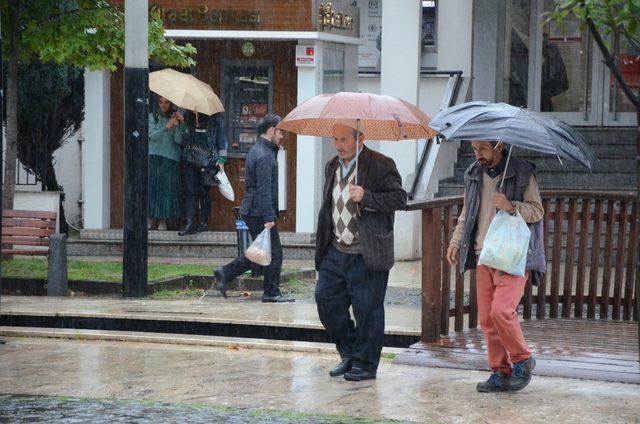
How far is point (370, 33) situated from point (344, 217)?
16174 mm

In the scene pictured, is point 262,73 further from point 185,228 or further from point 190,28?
point 185,228

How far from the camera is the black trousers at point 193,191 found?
17.7 m

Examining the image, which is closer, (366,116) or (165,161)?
(366,116)

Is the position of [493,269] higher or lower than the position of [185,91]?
lower

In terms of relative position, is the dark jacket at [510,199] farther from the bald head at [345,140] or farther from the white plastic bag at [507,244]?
the bald head at [345,140]

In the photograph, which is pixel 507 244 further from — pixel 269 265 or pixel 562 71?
pixel 562 71

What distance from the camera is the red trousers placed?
829 centimetres

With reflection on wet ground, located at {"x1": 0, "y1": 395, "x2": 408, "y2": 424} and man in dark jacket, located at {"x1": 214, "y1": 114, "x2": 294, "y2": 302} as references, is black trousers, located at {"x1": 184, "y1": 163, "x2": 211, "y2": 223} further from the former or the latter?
reflection on wet ground, located at {"x1": 0, "y1": 395, "x2": 408, "y2": 424}

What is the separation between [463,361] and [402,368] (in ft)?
1.50

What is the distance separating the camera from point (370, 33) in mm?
24562

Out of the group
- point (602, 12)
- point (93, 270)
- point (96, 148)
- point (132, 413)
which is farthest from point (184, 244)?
point (602, 12)

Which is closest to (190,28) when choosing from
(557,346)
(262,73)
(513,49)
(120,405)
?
(262,73)

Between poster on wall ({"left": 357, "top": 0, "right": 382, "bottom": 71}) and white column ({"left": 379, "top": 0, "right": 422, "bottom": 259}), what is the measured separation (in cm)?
644

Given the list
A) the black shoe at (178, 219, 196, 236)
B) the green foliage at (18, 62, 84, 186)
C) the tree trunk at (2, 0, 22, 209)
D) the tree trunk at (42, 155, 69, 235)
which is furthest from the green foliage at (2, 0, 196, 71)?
the tree trunk at (42, 155, 69, 235)
